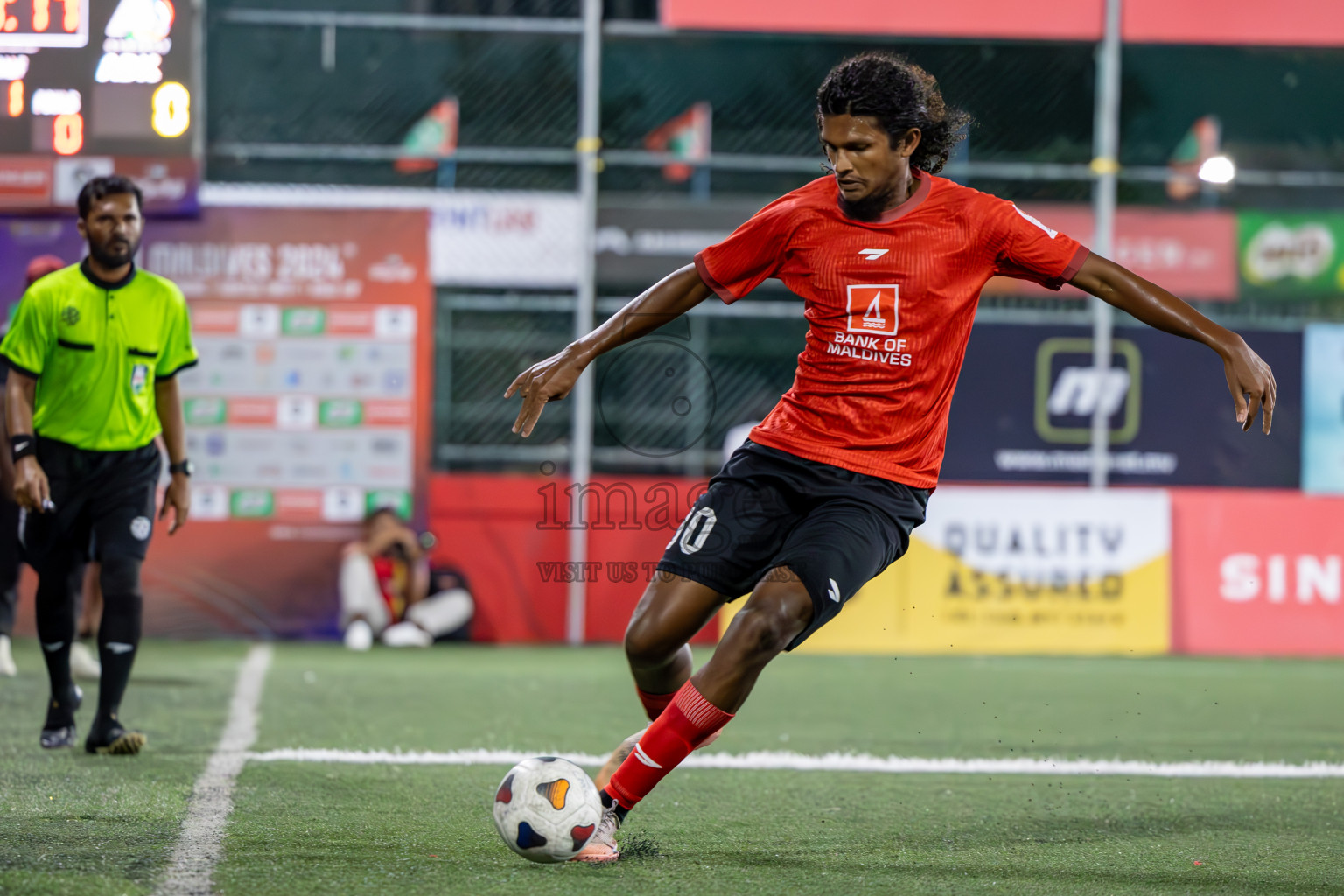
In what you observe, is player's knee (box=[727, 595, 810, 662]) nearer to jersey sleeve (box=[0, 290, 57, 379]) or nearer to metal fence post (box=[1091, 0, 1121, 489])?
jersey sleeve (box=[0, 290, 57, 379])

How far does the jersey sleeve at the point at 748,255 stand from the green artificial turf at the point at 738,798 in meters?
1.49

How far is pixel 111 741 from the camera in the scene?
5582 millimetres

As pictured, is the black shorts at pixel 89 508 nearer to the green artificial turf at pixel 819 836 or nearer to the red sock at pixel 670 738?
the green artificial turf at pixel 819 836

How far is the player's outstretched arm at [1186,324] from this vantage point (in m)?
4.04

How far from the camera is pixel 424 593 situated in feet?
36.0

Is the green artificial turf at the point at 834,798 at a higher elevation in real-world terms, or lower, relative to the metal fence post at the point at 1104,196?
lower

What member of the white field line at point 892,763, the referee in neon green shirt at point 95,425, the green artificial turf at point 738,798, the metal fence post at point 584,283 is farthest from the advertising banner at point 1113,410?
the referee in neon green shirt at point 95,425

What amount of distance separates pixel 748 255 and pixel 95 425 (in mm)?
2632

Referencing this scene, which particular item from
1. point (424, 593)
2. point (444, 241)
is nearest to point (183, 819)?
point (424, 593)

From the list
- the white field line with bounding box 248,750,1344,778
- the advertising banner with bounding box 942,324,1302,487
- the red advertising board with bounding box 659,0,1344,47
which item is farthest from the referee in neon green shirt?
the advertising banner with bounding box 942,324,1302,487

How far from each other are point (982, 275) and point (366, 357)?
7.51 m

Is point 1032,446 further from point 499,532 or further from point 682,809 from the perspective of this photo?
point 682,809

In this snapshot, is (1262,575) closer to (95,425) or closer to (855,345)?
(855,345)

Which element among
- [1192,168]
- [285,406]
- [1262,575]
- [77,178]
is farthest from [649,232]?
[1262,575]
